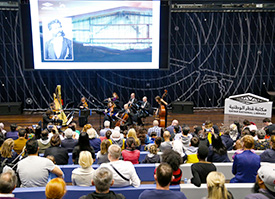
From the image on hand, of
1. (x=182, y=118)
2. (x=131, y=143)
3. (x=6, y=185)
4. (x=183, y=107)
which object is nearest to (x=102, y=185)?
(x=6, y=185)

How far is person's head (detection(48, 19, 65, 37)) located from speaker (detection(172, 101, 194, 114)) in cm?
494

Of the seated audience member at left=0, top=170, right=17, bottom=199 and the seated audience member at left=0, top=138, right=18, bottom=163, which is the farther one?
the seated audience member at left=0, top=138, right=18, bottom=163

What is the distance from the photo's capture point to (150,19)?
11.2m

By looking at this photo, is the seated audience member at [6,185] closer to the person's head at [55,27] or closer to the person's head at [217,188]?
the person's head at [217,188]

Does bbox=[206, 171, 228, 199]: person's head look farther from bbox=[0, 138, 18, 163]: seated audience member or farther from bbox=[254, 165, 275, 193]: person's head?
bbox=[0, 138, 18, 163]: seated audience member

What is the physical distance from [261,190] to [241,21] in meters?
10.9

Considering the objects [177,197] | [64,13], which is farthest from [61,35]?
[177,197]

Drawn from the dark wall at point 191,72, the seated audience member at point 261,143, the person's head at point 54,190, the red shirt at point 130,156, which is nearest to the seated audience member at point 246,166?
the red shirt at point 130,156

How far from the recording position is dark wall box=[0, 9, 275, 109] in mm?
12539

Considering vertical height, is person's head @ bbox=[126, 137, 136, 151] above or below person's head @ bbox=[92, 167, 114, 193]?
below

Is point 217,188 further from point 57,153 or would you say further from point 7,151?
point 7,151

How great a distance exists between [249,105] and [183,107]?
2387mm

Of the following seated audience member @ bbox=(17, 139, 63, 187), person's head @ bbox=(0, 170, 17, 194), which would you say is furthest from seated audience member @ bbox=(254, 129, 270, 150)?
person's head @ bbox=(0, 170, 17, 194)

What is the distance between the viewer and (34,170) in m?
3.99
